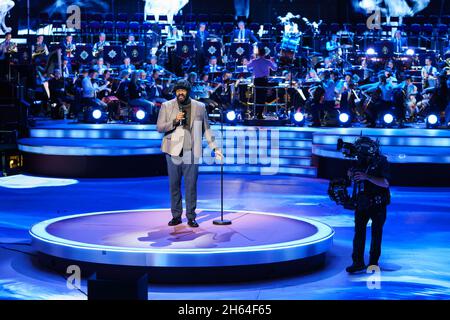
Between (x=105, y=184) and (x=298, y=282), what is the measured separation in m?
6.53

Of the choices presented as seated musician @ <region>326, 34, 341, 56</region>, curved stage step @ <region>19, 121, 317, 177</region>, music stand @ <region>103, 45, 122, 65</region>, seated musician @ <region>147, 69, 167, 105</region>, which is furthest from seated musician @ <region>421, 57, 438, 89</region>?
music stand @ <region>103, 45, 122, 65</region>

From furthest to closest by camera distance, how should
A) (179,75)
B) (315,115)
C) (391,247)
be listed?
(179,75) → (315,115) → (391,247)

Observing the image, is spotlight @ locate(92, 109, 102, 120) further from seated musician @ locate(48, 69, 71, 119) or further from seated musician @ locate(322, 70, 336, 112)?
seated musician @ locate(322, 70, 336, 112)

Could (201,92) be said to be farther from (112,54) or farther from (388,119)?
(388,119)

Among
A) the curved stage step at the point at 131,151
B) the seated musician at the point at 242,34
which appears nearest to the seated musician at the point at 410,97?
the curved stage step at the point at 131,151

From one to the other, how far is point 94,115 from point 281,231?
9.61m

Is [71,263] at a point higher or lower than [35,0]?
lower

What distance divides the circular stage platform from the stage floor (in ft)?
0.42

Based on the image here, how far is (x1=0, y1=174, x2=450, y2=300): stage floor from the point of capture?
6.33 metres

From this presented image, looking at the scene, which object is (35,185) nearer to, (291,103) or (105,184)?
(105,184)

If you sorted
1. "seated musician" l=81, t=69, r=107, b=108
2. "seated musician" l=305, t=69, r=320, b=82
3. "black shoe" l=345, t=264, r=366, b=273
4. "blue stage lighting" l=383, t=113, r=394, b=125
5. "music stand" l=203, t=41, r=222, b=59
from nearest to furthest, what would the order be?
1. "black shoe" l=345, t=264, r=366, b=273
2. "blue stage lighting" l=383, t=113, r=394, b=125
3. "seated musician" l=81, t=69, r=107, b=108
4. "seated musician" l=305, t=69, r=320, b=82
5. "music stand" l=203, t=41, r=222, b=59

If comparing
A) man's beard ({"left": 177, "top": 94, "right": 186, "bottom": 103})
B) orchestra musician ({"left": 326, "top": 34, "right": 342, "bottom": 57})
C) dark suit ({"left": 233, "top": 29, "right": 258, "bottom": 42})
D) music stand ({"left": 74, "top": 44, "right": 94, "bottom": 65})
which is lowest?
man's beard ({"left": 177, "top": 94, "right": 186, "bottom": 103})
